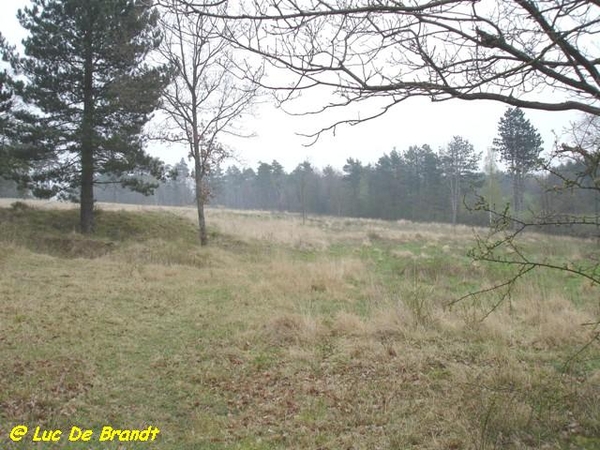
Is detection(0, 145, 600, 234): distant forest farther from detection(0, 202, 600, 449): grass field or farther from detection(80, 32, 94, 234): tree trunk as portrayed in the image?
detection(0, 202, 600, 449): grass field

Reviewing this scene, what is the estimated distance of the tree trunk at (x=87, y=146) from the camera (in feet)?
49.1

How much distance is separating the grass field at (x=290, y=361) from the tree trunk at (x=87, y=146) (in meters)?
5.56

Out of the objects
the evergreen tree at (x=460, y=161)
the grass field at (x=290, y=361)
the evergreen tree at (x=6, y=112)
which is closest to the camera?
the grass field at (x=290, y=361)

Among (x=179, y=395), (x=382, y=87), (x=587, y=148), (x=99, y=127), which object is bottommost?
(x=179, y=395)

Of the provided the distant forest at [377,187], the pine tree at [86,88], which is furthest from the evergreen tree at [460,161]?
the pine tree at [86,88]

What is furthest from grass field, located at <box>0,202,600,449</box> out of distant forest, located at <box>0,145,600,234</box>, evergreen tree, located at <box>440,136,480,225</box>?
evergreen tree, located at <box>440,136,480,225</box>

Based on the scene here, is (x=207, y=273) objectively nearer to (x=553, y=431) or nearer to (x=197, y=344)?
(x=197, y=344)

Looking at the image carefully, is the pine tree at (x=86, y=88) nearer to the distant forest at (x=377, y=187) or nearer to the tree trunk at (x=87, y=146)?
the tree trunk at (x=87, y=146)

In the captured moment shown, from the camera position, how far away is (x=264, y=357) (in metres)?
5.65

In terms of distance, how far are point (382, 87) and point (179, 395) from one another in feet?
12.1

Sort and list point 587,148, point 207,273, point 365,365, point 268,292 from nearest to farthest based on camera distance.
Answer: point 587,148
point 365,365
point 268,292
point 207,273

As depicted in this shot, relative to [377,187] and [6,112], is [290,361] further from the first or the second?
[377,187]

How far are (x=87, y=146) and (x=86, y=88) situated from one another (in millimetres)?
2146

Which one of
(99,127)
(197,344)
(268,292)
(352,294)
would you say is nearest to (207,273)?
(268,292)
